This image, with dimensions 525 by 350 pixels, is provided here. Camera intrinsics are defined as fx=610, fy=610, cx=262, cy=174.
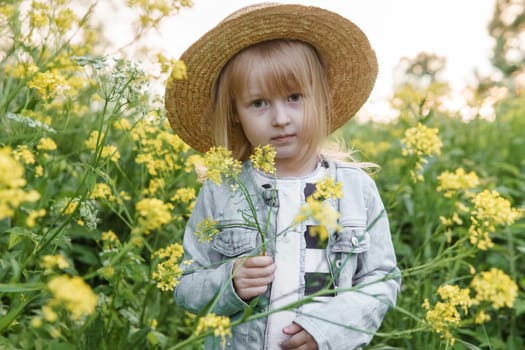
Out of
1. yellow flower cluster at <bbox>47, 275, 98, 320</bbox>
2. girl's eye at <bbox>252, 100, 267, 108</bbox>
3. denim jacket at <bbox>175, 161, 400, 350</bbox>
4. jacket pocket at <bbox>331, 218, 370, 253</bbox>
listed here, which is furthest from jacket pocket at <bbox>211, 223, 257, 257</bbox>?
yellow flower cluster at <bbox>47, 275, 98, 320</bbox>

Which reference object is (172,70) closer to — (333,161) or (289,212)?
(289,212)

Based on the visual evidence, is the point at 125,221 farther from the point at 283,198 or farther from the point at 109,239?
the point at 283,198

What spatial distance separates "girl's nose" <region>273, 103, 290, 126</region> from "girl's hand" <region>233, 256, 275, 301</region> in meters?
0.38

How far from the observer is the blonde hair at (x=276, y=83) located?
172cm

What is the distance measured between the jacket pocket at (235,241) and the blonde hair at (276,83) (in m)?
0.30

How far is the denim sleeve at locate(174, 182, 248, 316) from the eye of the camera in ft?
5.29

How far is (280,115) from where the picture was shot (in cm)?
167

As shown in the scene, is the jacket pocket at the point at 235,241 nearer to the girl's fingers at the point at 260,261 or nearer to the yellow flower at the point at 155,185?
the girl's fingers at the point at 260,261

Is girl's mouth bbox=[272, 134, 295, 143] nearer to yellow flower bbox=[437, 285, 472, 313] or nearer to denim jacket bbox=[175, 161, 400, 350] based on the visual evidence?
denim jacket bbox=[175, 161, 400, 350]

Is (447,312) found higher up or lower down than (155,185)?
lower down

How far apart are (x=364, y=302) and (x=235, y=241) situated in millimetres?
392

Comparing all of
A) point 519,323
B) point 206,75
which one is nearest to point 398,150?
point 519,323

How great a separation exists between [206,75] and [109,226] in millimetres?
1060

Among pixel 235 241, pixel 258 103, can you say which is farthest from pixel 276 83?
pixel 235 241
